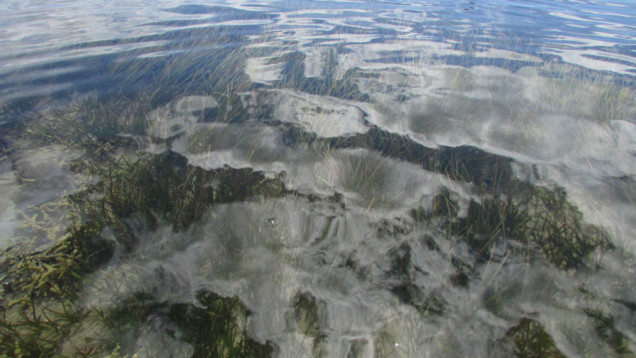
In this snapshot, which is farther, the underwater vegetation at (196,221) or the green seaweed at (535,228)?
the green seaweed at (535,228)

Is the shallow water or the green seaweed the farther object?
the green seaweed

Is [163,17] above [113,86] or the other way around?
above

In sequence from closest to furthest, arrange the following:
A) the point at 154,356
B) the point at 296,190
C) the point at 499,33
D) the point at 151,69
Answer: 1. the point at 154,356
2. the point at 296,190
3. the point at 151,69
4. the point at 499,33

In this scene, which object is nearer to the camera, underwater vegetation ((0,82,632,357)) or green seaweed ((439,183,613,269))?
underwater vegetation ((0,82,632,357))

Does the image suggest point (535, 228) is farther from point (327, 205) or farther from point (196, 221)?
point (196, 221)

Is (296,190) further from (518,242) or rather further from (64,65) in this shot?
(64,65)

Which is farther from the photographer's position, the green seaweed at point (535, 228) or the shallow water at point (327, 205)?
the green seaweed at point (535, 228)

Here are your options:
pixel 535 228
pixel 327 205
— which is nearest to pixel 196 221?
pixel 327 205

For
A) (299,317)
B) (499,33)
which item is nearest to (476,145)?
(299,317)
